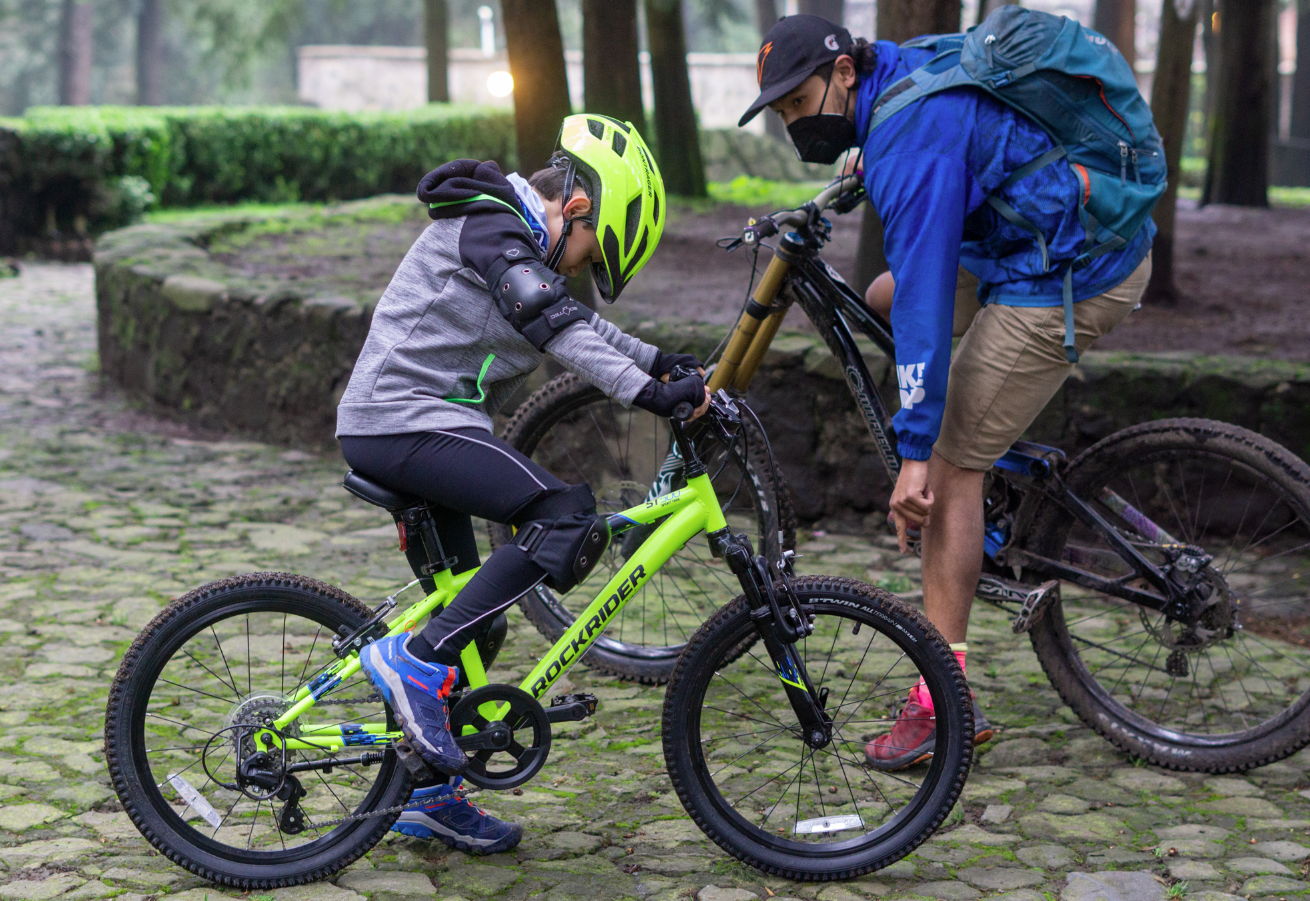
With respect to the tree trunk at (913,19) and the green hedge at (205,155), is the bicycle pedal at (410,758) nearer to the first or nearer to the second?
the tree trunk at (913,19)

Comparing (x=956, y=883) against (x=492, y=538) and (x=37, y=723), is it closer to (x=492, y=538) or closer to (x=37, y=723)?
(x=492, y=538)

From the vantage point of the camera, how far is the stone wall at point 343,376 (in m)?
5.35

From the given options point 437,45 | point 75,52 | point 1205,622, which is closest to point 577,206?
point 1205,622

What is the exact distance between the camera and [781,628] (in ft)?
9.88

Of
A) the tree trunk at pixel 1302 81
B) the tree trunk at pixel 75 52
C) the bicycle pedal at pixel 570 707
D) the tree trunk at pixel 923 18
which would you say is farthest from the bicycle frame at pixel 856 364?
the tree trunk at pixel 75 52

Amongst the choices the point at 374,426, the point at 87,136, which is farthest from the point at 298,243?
the point at 374,426

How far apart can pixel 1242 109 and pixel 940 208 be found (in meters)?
12.7

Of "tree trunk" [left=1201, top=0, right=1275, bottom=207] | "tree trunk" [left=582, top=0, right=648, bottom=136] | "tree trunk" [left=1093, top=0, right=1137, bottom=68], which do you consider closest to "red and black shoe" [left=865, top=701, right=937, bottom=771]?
"tree trunk" [left=582, top=0, right=648, bottom=136]

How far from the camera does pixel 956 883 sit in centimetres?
312

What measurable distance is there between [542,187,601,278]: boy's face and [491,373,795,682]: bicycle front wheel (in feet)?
2.30

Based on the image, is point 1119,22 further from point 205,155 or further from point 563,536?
point 563,536

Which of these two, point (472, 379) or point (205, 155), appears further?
point (205, 155)

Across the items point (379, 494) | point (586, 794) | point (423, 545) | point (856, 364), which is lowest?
point (586, 794)

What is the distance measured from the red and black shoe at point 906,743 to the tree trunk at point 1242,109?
11886 mm
